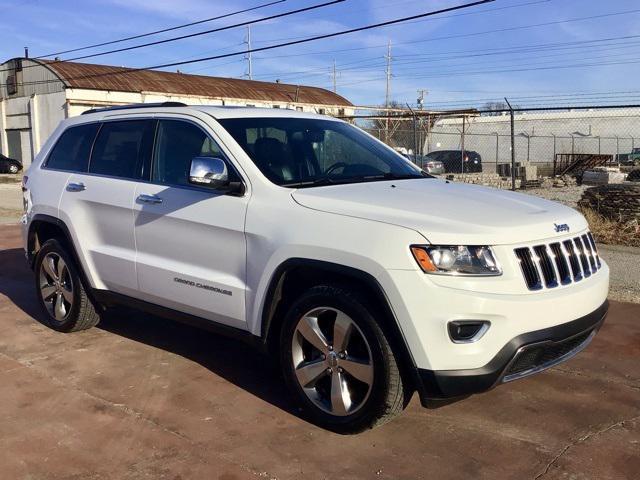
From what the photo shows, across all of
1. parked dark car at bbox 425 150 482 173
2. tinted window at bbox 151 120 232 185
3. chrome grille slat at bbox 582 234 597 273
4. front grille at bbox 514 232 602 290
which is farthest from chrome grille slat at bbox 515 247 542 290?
parked dark car at bbox 425 150 482 173

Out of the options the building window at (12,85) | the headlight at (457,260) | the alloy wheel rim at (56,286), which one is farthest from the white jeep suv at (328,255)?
the building window at (12,85)

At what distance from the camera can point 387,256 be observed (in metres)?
3.31

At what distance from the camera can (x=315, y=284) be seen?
380 cm

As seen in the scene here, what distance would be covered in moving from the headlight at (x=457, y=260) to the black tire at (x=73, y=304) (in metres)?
3.31

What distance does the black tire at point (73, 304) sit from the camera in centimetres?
545

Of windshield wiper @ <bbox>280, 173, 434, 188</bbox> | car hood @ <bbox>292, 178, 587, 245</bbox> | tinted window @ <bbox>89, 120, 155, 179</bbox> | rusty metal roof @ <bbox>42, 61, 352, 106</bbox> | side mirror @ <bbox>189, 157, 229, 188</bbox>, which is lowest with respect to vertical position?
car hood @ <bbox>292, 178, 587, 245</bbox>

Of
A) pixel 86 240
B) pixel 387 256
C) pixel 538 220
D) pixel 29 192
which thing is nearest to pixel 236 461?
pixel 387 256

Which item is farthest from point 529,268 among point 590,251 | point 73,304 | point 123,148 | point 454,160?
point 454,160

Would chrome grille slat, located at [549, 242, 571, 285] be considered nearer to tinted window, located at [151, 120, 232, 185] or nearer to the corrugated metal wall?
tinted window, located at [151, 120, 232, 185]

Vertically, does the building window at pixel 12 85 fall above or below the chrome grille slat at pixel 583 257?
above

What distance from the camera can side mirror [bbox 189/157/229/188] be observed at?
3971 mm

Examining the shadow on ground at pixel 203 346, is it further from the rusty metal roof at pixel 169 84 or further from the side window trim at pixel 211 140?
the rusty metal roof at pixel 169 84

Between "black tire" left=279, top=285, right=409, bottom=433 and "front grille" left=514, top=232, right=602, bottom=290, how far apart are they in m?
0.82

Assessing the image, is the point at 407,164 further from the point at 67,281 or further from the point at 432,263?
the point at 67,281
